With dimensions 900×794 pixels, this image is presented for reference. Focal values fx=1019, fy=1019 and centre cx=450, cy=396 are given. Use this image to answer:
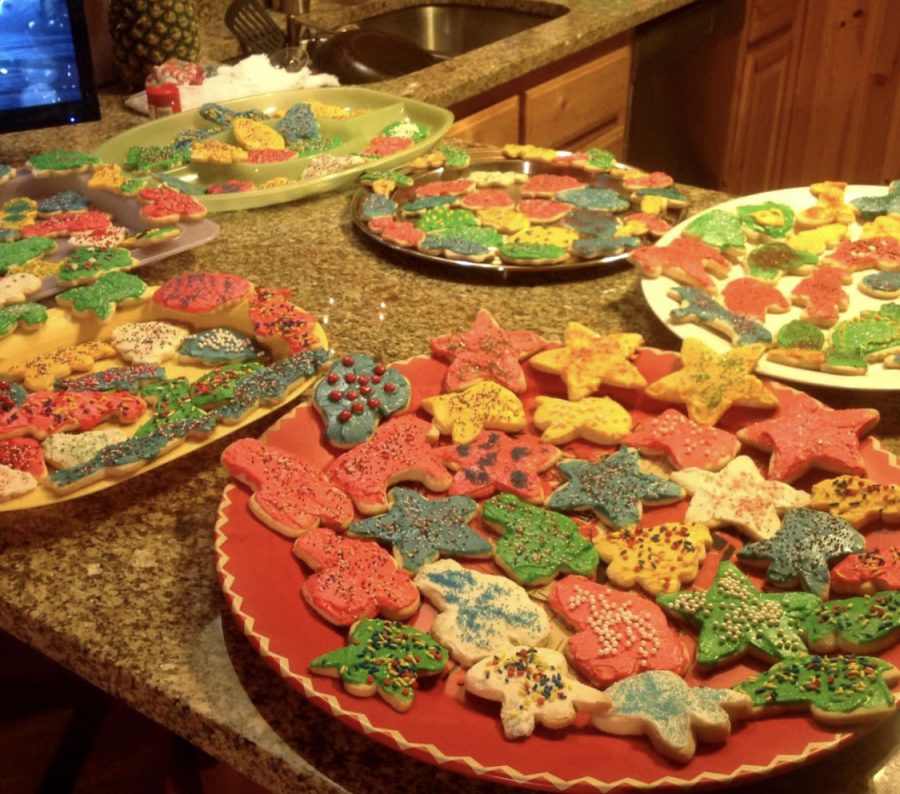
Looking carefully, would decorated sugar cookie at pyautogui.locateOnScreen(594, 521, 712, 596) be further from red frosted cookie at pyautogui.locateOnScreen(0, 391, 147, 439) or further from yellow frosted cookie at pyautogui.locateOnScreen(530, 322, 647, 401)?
red frosted cookie at pyautogui.locateOnScreen(0, 391, 147, 439)

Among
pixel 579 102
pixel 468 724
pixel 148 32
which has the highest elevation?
pixel 148 32

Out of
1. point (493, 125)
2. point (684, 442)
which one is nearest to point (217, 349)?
point (684, 442)

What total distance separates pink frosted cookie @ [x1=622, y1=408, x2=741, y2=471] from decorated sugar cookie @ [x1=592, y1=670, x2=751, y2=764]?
26 centimetres

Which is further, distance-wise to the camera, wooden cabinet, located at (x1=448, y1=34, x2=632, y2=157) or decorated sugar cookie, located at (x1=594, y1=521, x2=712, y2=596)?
wooden cabinet, located at (x1=448, y1=34, x2=632, y2=157)

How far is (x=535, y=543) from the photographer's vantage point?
30.9 inches

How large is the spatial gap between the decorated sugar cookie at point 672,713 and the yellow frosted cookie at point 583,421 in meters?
0.29

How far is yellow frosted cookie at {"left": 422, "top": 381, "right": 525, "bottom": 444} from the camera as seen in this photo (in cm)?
91

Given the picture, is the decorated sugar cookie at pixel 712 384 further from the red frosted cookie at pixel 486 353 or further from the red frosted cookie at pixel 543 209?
the red frosted cookie at pixel 543 209

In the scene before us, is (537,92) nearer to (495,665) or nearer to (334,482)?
(334,482)

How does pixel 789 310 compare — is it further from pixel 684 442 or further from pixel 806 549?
pixel 806 549

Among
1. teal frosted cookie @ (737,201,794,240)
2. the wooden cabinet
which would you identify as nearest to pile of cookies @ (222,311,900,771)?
teal frosted cookie @ (737,201,794,240)

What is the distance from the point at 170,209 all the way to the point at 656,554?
78 centimetres

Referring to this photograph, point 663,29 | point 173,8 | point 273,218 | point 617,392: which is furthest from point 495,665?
point 663,29

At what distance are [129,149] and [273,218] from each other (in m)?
0.34
